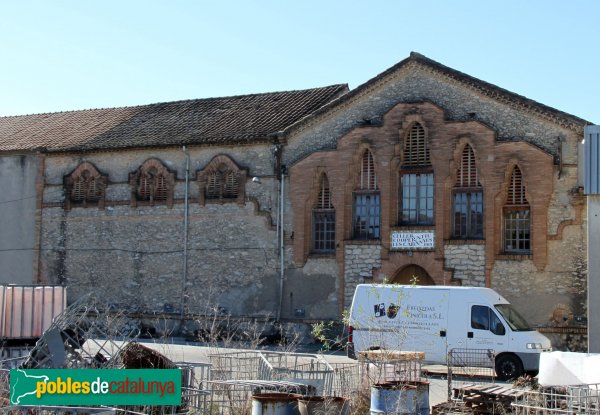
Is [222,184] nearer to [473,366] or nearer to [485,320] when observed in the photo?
Result: [485,320]

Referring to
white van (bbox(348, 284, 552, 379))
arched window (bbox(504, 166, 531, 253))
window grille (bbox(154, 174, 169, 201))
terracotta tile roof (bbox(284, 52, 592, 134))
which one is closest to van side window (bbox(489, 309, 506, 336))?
white van (bbox(348, 284, 552, 379))

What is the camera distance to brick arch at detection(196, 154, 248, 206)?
30.9 metres

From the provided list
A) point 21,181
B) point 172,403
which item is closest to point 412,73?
point 21,181

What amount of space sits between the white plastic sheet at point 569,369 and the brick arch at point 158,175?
781 inches

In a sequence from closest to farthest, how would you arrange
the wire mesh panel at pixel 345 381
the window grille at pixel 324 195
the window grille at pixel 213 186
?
1. the wire mesh panel at pixel 345 381
2. the window grille at pixel 324 195
3. the window grille at pixel 213 186

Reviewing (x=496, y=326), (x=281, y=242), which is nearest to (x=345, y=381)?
(x=496, y=326)

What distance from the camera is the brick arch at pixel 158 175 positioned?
1271 inches

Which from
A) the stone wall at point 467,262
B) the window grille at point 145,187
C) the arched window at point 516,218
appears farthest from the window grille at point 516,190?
the window grille at point 145,187

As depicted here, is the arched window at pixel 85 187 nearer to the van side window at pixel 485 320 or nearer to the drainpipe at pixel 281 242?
the drainpipe at pixel 281 242

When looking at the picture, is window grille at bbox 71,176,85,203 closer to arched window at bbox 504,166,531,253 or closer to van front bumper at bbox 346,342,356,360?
van front bumper at bbox 346,342,356,360

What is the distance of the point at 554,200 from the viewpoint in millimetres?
25828

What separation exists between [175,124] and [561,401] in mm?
23338

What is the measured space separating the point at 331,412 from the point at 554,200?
15.5m

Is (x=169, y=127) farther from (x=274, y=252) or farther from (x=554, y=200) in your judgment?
(x=554, y=200)
